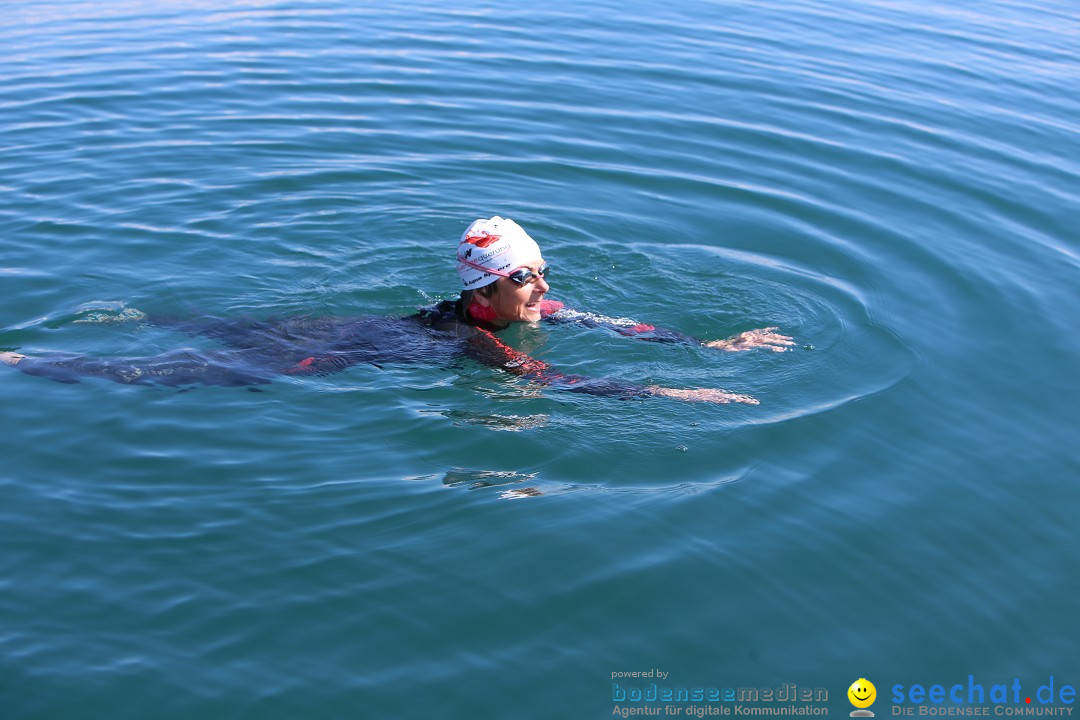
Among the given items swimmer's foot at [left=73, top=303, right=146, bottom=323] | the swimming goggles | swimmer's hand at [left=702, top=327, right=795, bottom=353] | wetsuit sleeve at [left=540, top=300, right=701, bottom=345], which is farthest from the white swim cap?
swimmer's foot at [left=73, top=303, right=146, bottom=323]

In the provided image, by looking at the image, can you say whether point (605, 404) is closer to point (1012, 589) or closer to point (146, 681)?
point (1012, 589)

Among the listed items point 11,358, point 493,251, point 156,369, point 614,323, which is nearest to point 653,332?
point 614,323

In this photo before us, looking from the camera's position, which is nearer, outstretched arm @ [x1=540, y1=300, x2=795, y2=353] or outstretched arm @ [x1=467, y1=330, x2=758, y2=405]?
outstretched arm @ [x1=467, y1=330, x2=758, y2=405]

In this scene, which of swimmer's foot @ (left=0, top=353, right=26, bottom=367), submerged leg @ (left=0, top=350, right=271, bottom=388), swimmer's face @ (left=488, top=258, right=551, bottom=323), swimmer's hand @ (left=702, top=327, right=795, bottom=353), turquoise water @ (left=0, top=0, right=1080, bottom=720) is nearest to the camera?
turquoise water @ (left=0, top=0, right=1080, bottom=720)

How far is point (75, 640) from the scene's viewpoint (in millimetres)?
5176

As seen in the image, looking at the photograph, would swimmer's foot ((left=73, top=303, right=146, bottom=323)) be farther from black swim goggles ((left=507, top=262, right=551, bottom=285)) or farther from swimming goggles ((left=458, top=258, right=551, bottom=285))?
black swim goggles ((left=507, top=262, right=551, bottom=285))

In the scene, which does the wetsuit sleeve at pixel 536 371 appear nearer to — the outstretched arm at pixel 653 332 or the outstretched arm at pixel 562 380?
the outstretched arm at pixel 562 380

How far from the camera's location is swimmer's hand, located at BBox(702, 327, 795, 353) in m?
8.20

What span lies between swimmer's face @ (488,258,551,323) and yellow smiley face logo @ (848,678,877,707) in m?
3.88

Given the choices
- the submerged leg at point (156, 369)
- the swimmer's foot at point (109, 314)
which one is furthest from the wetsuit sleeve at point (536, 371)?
the swimmer's foot at point (109, 314)

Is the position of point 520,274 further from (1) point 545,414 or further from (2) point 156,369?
(2) point 156,369

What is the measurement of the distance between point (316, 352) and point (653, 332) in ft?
8.98

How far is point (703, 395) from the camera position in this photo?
729 cm

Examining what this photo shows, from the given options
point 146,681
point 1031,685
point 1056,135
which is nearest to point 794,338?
point 1031,685
